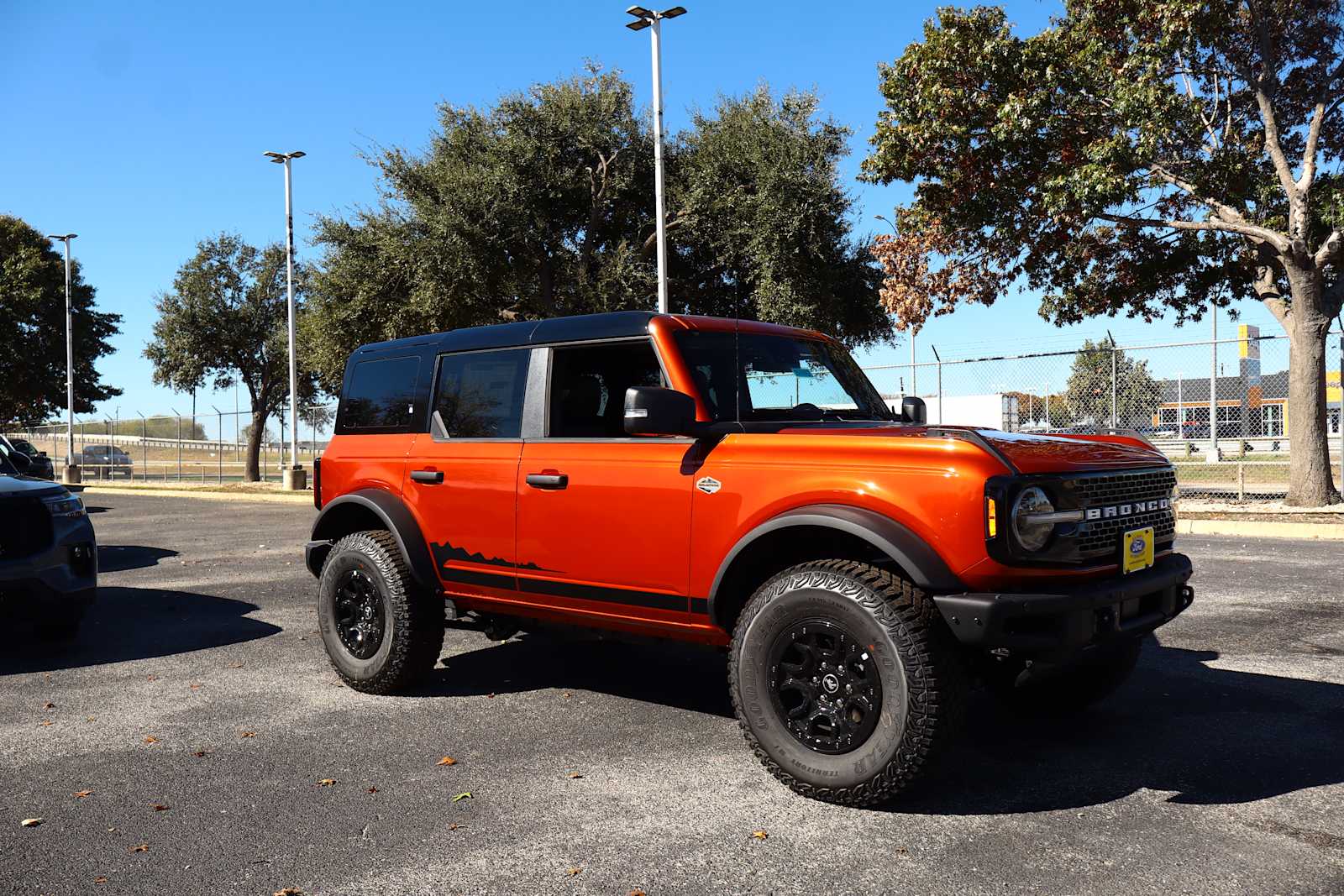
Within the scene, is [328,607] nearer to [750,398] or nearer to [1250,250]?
[750,398]

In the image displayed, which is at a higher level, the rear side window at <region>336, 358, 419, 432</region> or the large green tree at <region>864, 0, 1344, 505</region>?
the large green tree at <region>864, 0, 1344, 505</region>

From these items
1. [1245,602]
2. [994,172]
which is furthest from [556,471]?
[994,172]

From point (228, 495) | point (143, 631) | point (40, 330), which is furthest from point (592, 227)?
point (40, 330)

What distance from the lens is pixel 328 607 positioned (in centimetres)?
583

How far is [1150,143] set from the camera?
1393 cm

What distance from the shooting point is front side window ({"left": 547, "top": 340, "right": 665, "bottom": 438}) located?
481 cm

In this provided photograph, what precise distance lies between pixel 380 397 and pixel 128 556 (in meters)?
8.41

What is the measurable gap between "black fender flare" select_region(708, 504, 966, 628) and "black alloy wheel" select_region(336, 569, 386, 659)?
96.7 inches

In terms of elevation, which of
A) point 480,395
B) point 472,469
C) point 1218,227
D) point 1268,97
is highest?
point 1268,97

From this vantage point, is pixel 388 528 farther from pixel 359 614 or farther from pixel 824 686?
pixel 824 686

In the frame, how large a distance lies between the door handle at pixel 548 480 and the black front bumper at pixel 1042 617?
1867mm

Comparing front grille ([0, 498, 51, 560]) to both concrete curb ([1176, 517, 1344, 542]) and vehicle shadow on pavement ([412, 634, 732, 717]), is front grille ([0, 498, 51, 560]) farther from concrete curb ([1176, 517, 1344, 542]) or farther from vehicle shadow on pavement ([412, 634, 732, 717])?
concrete curb ([1176, 517, 1344, 542])

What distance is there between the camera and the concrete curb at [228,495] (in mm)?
24266

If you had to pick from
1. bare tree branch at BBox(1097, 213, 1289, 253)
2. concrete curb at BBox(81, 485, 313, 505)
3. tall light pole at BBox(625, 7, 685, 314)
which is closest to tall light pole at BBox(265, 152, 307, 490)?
concrete curb at BBox(81, 485, 313, 505)
